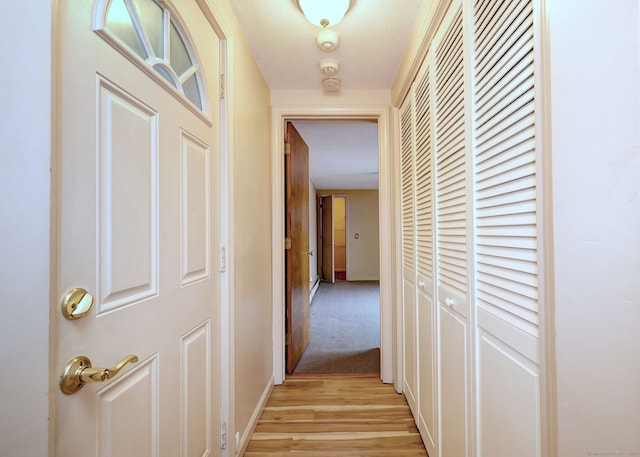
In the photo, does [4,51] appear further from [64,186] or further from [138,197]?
[138,197]

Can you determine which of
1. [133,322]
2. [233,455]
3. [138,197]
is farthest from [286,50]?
[233,455]

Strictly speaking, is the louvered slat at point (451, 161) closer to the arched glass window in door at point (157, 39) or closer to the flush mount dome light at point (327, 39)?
the flush mount dome light at point (327, 39)

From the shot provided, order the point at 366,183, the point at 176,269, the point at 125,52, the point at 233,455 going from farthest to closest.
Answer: the point at 366,183 < the point at 233,455 < the point at 176,269 < the point at 125,52

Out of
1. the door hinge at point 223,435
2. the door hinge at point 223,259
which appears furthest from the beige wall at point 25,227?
the door hinge at point 223,435

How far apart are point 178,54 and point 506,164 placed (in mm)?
1127

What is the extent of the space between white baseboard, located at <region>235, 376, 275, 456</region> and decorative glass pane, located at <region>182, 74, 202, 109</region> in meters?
1.58

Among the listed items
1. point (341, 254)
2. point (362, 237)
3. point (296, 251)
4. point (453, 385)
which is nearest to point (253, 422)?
point (453, 385)

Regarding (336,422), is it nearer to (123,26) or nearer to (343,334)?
(343,334)

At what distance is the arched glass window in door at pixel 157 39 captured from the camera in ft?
2.26

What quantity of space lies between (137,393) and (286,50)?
1.79 meters

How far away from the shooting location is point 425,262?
1.48m

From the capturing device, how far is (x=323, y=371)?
2.34m

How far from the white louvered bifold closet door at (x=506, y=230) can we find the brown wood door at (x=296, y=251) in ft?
5.23

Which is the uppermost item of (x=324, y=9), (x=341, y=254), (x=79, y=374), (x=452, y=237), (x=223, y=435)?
(x=324, y=9)
